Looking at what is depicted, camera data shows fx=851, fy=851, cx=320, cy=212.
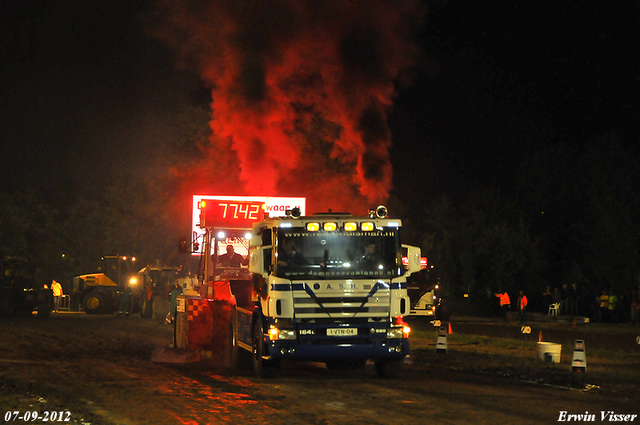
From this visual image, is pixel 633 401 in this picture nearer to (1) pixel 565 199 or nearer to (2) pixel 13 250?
(1) pixel 565 199

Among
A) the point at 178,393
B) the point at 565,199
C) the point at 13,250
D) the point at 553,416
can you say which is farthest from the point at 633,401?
the point at 13,250

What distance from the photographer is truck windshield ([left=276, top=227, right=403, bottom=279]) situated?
14055mm

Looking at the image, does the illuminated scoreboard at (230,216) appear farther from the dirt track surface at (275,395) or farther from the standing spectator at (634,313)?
the standing spectator at (634,313)

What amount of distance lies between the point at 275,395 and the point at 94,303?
3094 centimetres

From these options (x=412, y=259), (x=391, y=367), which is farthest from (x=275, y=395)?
(x=412, y=259)

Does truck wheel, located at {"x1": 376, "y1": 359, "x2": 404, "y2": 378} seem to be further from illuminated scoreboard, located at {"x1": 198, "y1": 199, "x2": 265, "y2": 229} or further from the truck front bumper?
illuminated scoreboard, located at {"x1": 198, "y1": 199, "x2": 265, "y2": 229}

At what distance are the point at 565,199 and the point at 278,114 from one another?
121 feet

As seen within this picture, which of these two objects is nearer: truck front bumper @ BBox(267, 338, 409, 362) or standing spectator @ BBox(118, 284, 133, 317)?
truck front bumper @ BBox(267, 338, 409, 362)

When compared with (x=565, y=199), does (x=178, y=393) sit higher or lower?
lower

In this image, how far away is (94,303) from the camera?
41500mm

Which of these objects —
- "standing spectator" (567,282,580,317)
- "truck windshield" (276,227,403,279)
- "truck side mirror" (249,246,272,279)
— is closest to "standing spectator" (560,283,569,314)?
"standing spectator" (567,282,580,317)

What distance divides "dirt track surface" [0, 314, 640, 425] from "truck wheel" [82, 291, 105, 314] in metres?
23.2

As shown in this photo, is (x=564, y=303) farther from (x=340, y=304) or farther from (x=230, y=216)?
(x=340, y=304)

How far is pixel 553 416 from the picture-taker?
10.5 meters
